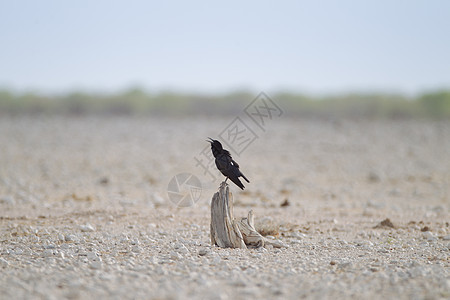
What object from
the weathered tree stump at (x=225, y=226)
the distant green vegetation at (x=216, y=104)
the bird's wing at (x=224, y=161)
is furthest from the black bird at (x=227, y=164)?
the distant green vegetation at (x=216, y=104)

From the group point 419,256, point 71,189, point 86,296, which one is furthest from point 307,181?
point 86,296

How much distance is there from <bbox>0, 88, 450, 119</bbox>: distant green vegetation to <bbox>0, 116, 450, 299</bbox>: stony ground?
4.07m

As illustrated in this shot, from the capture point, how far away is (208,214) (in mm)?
9688

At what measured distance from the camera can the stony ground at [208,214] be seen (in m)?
5.07

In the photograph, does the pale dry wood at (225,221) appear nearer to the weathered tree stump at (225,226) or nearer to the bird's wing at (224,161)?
the weathered tree stump at (225,226)

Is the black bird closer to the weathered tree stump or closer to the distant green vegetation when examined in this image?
the weathered tree stump

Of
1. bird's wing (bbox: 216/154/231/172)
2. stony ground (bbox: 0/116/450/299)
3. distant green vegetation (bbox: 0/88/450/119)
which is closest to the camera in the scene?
stony ground (bbox: 0/116/450/299)

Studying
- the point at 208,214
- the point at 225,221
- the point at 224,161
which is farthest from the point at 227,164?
the point at 208,214

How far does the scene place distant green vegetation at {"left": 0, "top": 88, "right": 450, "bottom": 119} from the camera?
2670cm

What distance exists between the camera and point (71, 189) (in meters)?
12.4

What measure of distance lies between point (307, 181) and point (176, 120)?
11.8 m

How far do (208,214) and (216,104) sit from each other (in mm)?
19389

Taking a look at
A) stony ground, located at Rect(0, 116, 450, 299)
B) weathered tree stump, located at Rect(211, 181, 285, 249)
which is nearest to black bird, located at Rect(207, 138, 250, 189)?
weathered tree stump, located at Rect(211, 181, 285, 249)

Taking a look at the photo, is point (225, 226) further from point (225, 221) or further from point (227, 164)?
point (227, 164)
